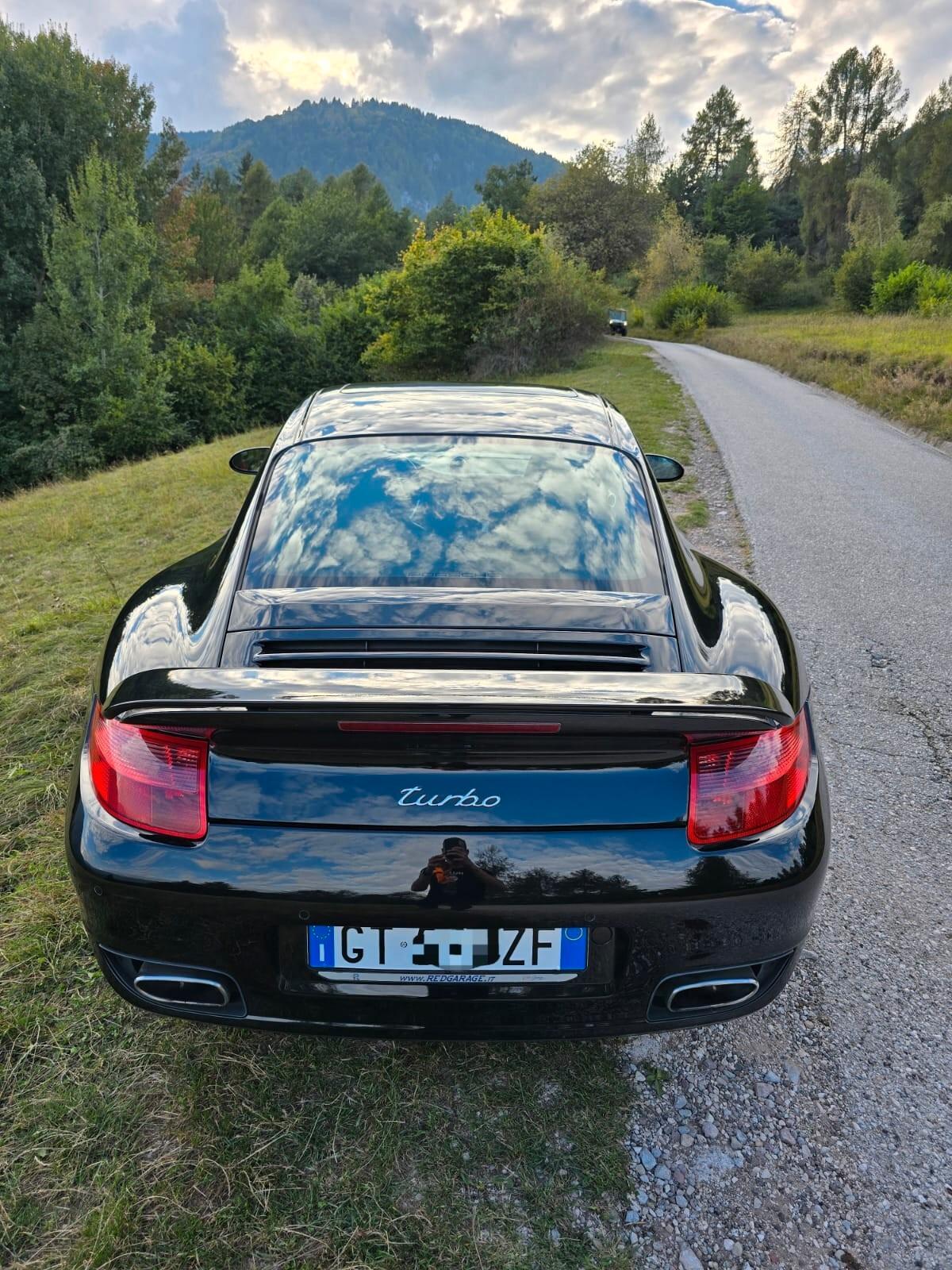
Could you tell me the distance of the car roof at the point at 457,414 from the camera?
268cm

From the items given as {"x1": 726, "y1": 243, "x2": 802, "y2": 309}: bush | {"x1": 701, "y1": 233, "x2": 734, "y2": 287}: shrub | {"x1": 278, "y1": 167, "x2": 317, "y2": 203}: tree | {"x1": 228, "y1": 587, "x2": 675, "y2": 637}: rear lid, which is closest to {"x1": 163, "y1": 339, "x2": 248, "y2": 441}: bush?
{"x1": 228, "y1": 587, "x2": 675, "y2": 637}: rear lid

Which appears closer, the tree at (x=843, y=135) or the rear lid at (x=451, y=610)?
the rear lid at (x=451, y=610)

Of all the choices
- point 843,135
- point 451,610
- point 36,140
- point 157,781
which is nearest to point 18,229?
point 36,140

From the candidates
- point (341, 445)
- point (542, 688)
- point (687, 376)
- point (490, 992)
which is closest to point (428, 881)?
point (490, 992)

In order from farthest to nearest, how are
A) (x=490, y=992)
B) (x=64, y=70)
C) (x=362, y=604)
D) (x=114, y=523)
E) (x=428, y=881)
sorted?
(x=64, y=70)
(x=114, y=523)
(x=362, y=604)
(x=490, y=992)
(x=428, y=881)

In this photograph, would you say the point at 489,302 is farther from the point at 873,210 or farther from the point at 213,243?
the point at 873,210

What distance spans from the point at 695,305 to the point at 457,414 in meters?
43.4

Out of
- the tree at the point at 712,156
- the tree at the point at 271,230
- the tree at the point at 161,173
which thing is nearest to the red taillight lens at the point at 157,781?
the tree at the point at 161,173

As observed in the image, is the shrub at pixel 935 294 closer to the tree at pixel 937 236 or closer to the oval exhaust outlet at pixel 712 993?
the tree at pixel 937 236

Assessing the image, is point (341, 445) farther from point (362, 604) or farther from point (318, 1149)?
point (318, 1149)

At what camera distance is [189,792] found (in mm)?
1588

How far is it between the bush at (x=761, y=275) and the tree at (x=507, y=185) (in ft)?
78.4

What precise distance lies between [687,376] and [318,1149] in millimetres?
20580

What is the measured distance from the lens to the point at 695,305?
4147 cm
